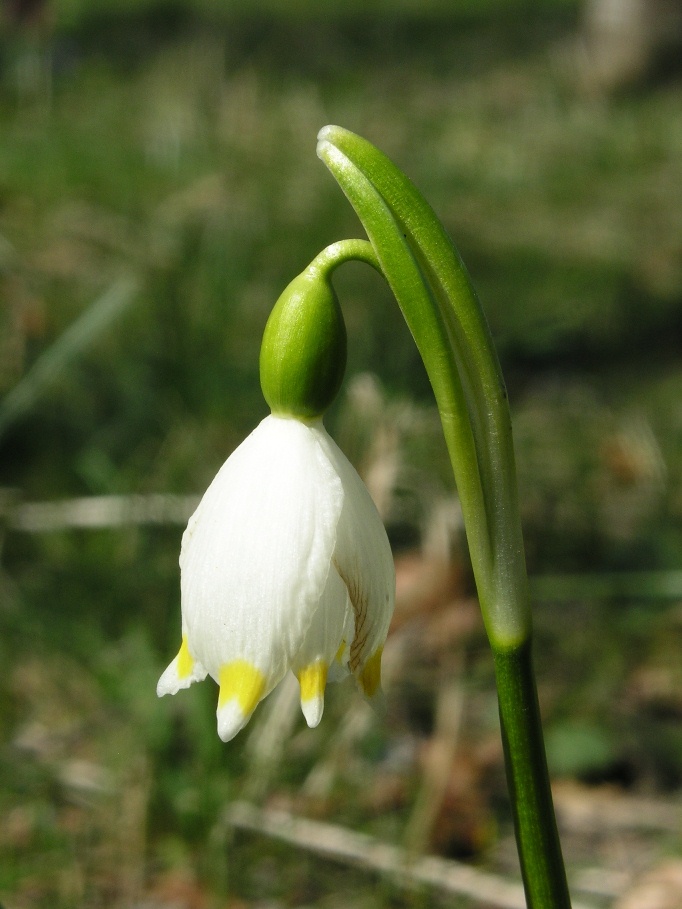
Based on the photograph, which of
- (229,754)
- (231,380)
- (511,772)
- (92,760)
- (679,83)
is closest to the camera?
(511,772)

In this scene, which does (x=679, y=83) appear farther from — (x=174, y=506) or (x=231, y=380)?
Answer: (x=174, y=506)

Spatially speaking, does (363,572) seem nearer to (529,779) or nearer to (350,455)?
(529,779)

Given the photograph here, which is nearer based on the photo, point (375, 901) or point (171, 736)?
point (375, 901)

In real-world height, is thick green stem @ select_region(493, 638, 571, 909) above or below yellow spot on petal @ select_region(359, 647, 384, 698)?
below

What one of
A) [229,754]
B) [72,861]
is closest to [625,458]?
[229,754]

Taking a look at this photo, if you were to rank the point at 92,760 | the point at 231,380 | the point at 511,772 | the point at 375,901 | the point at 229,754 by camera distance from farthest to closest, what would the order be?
the point at 231,380
the point at 92,760
the point at 229,754
the point at 375,901
the point at 511,772

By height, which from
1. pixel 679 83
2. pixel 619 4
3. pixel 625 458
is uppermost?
pixel 619 4

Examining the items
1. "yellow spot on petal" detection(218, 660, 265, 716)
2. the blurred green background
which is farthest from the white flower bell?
→ the blurred green background

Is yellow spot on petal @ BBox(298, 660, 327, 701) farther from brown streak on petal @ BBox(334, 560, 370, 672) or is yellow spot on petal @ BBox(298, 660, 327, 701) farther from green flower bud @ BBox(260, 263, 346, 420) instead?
green flower bud @ BBox(260, 263, 346, 420)
